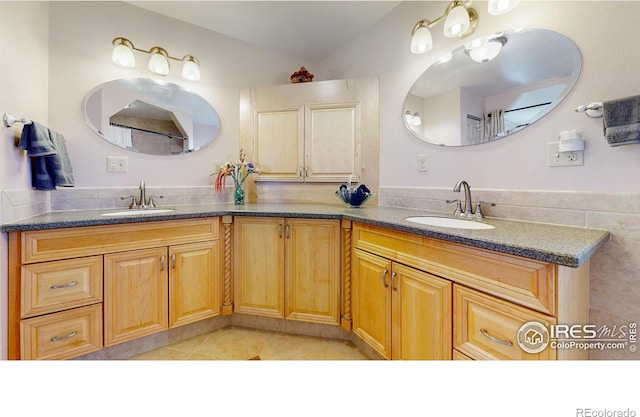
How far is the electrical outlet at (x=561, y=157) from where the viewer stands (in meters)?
1.14

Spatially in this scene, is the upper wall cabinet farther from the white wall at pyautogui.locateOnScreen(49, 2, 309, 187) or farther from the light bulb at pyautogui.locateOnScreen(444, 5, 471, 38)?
the light bulb at pyautogui.locateOnScreen(444, 5, 471, 38)

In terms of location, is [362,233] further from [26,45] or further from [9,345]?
[26,45]

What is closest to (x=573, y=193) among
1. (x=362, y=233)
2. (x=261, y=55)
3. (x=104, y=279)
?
(x=362, y=233)

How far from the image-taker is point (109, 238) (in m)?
1.43

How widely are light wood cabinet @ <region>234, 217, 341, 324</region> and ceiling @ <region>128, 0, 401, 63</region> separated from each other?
1620 mm

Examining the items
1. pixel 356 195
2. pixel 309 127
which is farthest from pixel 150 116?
pixel 356 195

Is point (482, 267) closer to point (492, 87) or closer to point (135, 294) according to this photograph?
point (492, 87)

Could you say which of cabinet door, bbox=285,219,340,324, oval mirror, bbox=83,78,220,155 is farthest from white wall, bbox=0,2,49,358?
cabinet door, bbox=285,219,340,324

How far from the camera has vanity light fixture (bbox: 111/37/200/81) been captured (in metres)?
1.84

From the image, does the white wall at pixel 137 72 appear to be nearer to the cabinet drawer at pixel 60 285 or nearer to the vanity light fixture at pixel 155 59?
the vanity light fixture at pixel 155 59

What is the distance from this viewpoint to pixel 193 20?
85.2 inches

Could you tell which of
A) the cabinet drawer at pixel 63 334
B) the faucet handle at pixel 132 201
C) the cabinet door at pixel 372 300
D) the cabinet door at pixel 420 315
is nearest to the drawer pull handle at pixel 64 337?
the cabinet drawer at pixel 63 334

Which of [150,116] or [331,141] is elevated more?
[150,116]

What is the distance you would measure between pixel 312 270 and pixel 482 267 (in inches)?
40.9
